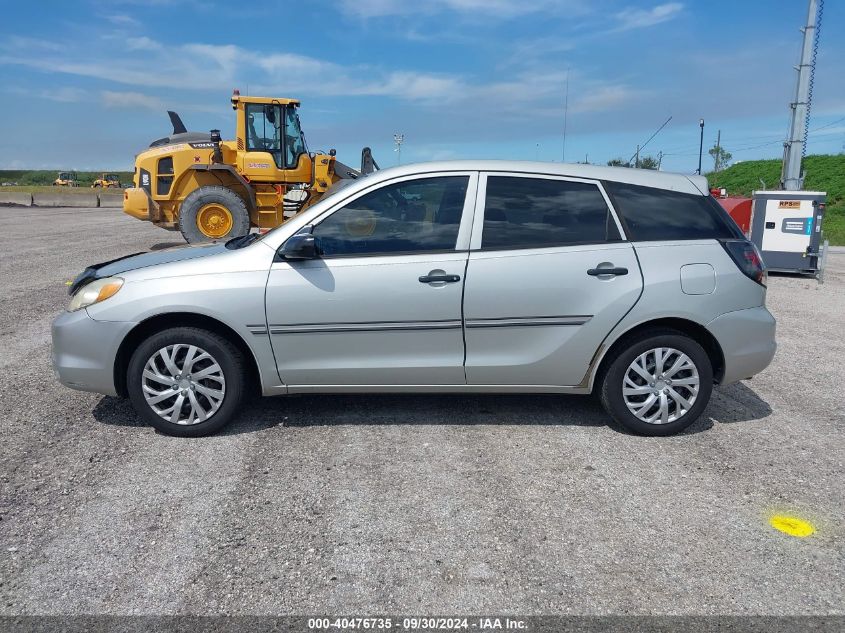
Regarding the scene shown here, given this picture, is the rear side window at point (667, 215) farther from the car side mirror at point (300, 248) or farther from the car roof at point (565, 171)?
the car side mirror at point (300, 248)

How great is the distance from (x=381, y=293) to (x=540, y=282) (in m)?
1.01

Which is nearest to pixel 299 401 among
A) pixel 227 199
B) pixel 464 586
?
pixel 464 586

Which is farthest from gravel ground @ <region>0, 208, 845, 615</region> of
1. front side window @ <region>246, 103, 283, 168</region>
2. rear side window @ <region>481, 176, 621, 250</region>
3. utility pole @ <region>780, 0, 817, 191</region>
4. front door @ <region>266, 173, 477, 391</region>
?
utility pole @ <region>780, 0, 817, 191</region>

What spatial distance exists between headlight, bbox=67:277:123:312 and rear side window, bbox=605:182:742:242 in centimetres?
329

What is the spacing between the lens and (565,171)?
4.57 m

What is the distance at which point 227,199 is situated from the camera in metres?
14.4

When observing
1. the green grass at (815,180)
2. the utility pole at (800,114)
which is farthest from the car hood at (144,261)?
the green grass at (815,180)

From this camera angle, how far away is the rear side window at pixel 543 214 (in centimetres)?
439

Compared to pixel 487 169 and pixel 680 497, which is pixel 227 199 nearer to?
pixel 487 169

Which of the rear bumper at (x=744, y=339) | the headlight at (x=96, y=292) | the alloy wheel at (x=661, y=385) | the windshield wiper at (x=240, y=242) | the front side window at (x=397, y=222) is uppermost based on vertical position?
the front side window at (x=397, y=222)

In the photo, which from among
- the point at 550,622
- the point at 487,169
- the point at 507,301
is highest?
the point at 487,169

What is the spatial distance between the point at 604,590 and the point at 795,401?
332cm

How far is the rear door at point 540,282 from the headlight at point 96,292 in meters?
2.25

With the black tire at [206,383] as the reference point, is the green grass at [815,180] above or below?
above
